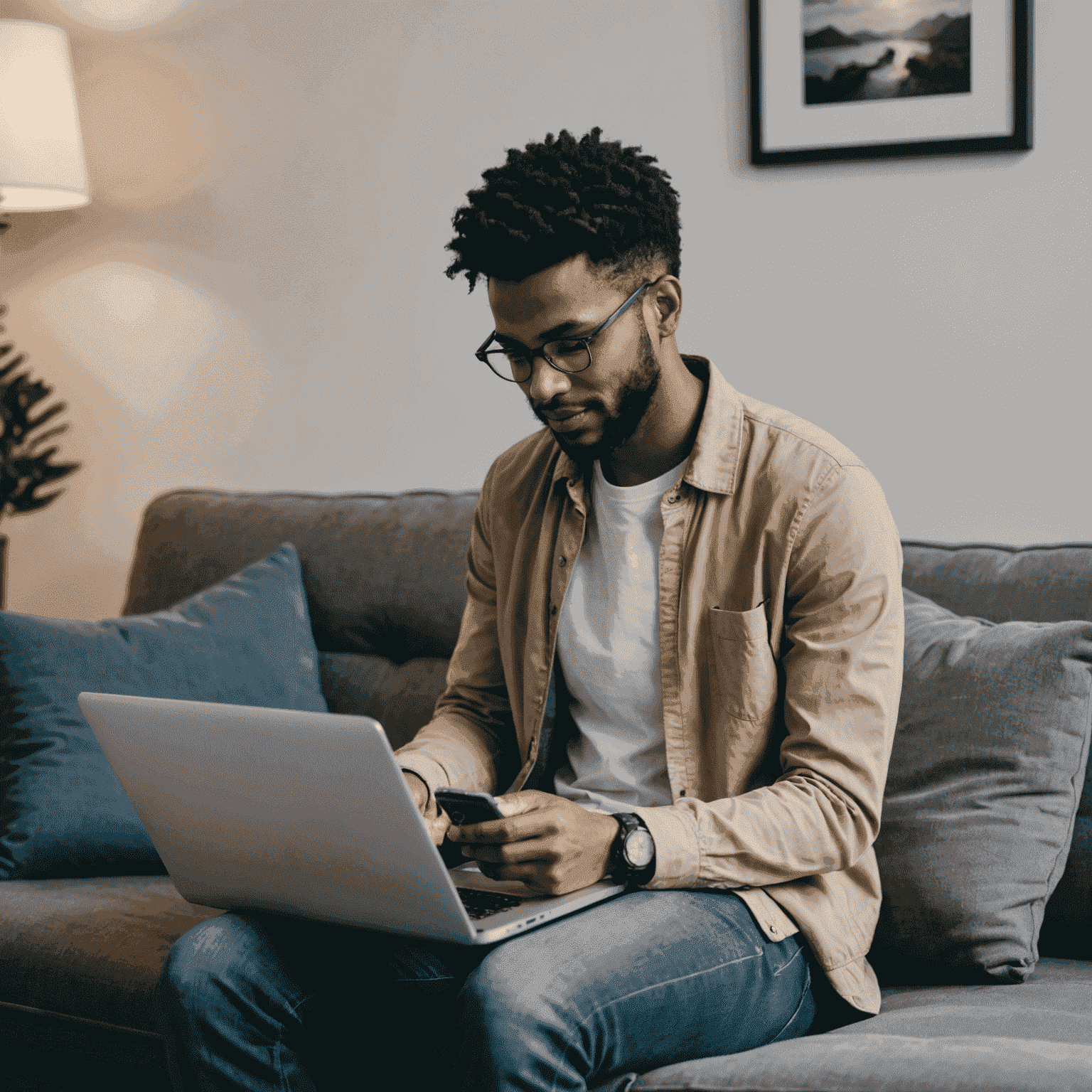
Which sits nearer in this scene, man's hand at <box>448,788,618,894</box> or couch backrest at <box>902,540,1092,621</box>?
man's hand at <box>448,788,618,894</box>

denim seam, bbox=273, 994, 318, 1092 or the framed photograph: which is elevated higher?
the framed photograph

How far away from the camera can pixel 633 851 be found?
1163 millimetres

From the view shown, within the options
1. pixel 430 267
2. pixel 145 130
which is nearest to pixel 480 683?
pixel 430 267

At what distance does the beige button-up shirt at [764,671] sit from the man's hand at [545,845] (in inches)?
2.4

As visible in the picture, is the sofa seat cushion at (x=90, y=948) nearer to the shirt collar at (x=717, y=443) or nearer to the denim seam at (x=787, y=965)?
the denim seam at (x=787, y=965)

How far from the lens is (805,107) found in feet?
6.68

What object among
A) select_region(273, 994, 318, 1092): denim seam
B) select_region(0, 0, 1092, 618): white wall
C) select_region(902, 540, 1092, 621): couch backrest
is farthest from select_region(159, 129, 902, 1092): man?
select_region(0, 0, 1092, 618): white wall

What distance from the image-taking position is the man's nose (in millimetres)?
1338

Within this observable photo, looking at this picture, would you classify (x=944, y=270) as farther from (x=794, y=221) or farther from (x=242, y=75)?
(x=242, y=75)

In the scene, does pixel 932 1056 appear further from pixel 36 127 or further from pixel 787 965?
pixel 36 127

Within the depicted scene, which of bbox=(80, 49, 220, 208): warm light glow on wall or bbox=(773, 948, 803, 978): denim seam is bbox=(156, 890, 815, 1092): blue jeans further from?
bbox=(80, 49, 220, 208): warm light glow on wall

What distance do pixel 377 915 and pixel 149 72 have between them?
2.12 m

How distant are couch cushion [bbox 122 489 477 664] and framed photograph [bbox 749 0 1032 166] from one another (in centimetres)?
85

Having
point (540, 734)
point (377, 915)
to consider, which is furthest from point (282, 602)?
point (377, 915)
